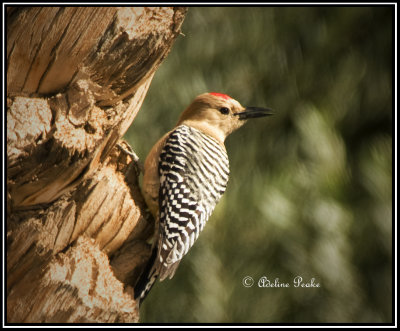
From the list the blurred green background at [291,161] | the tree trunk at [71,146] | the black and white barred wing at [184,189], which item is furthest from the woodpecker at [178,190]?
the blurred green background at [291,161]

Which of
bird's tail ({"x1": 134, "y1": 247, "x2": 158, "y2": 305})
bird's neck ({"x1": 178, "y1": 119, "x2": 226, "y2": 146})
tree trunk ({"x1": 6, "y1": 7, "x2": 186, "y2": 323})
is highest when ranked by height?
tree trunk ({"x1": 6, "y1": 7, "x2": 186, "y2": 323})

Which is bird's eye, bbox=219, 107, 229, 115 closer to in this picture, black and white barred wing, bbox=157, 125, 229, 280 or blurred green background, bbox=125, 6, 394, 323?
black and white barred wing, bbox=157, 125, 229, 280

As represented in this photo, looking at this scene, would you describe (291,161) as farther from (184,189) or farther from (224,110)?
(184,189)

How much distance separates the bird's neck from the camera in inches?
94.0

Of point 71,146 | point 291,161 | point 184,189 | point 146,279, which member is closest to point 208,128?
point 184,189

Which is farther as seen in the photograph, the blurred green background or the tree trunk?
the blurred green background

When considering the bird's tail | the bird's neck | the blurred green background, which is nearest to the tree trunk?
the bird's tail

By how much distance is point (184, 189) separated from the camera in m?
2.10

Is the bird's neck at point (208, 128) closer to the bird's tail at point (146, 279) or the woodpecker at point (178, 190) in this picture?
the woodpecker at point (178, 190)

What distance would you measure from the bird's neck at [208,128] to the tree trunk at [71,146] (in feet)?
1.62

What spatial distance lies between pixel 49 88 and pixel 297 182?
2.57m

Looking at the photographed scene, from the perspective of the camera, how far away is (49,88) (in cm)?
166
